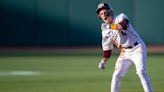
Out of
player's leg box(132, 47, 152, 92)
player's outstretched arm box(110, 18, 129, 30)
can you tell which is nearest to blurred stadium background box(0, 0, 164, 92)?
player's leg box(132, 47, 152, 92)

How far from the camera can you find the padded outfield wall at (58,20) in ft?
73.0

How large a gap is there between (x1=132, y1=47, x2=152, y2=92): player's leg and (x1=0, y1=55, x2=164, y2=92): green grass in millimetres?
2136

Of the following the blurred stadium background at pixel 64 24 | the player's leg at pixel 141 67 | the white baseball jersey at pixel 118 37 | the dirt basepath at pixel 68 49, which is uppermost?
the white baseball jersey at pixel 118 37

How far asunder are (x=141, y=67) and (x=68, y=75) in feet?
17.0

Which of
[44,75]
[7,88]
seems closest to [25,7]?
[44,75]

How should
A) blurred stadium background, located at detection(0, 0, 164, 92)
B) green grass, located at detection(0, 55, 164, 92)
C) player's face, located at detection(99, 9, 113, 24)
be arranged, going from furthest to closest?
blurred stadium background, located at detection(0, 0, 164, 92)
green grass, located at detection(0, 55, 164, 92)
player's face, located at detection(99, 9, 113, 24)

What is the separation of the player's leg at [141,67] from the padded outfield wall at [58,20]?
1417cm

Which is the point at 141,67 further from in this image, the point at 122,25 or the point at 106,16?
the point at 106,16

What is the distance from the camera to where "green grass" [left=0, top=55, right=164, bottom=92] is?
10.5 m

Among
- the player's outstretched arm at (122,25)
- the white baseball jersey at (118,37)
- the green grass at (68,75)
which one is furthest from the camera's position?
the green grass at (68,75)

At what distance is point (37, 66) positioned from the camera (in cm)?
1495

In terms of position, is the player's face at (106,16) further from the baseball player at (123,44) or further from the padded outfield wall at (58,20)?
the padded outfield wall at (58,20)

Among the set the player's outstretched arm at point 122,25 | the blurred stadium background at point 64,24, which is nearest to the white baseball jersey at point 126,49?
the player's outstretched arm at point 122,25

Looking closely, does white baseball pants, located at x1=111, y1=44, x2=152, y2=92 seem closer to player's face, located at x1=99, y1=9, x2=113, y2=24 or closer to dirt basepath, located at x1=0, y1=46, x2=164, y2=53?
player's face, located at x1=99, y1=9, x2=113, y2=24
